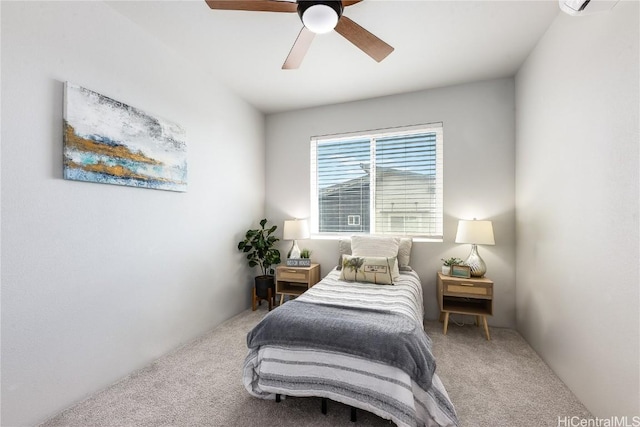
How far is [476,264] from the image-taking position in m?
2.83

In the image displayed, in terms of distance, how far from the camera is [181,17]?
2074 millimetres

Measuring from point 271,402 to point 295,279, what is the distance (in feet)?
5.26

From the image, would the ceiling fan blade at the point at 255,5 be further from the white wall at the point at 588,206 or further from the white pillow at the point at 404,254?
the white pillow at the point at 404,254

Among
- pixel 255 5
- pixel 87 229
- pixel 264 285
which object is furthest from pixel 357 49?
pixel 264 285

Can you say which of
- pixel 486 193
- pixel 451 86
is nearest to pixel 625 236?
pixel 486 193

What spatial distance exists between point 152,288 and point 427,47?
126 inches

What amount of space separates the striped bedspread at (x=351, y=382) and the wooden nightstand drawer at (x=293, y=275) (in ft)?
4.42

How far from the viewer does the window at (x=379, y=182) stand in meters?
3.35

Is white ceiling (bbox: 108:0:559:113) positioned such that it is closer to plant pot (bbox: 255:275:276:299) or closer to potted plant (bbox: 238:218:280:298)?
potted plant (bbox: 238:218:280:298)

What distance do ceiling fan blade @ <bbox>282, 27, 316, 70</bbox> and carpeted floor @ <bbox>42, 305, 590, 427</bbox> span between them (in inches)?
95.2

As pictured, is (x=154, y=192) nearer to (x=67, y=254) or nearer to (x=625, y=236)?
(x=67, y=254)

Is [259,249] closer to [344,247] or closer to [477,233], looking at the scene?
[344,247]

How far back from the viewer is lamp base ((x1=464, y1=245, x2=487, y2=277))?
2.81 m

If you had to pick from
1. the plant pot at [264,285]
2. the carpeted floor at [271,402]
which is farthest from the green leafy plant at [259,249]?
the carpeted floor at [271,402]
